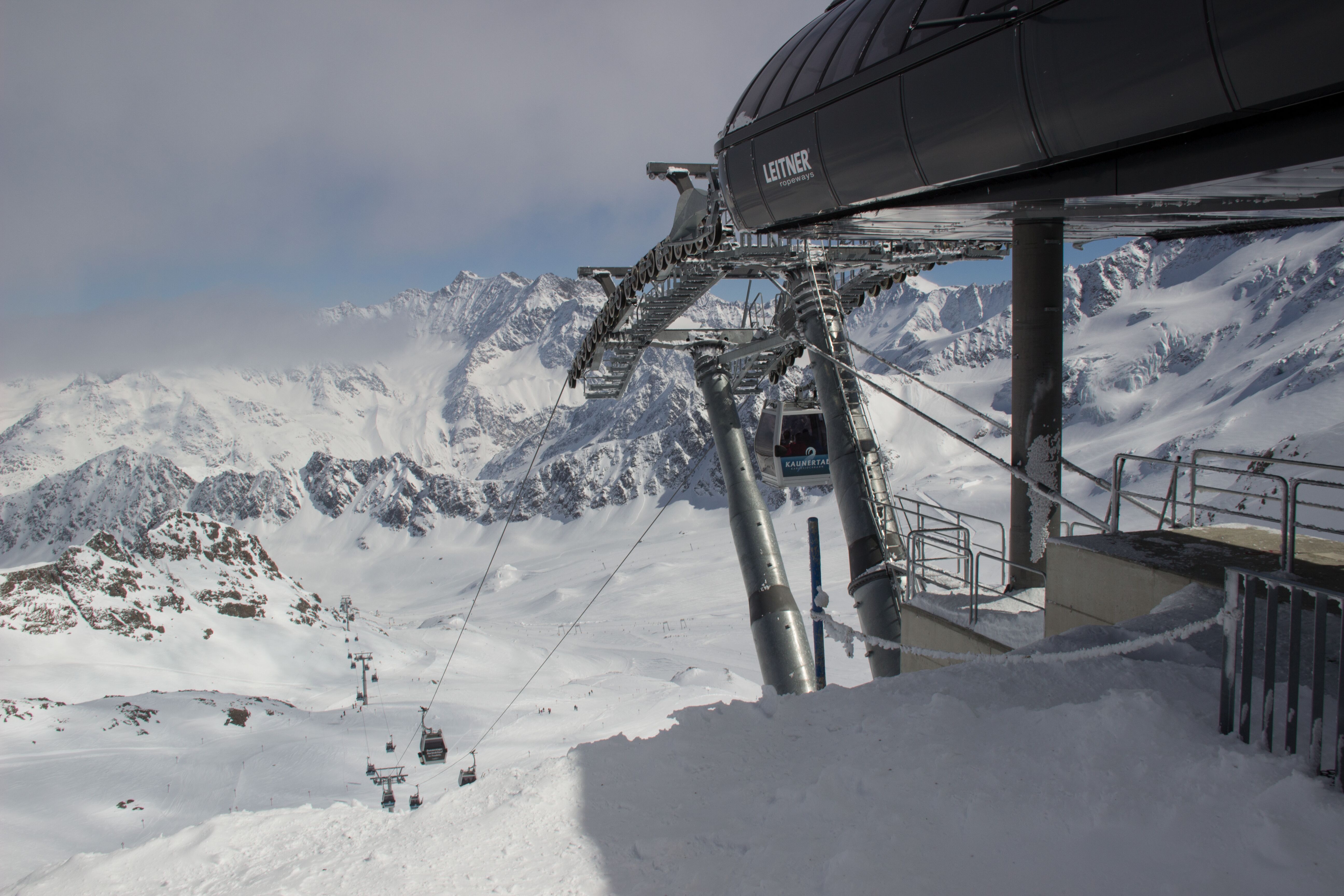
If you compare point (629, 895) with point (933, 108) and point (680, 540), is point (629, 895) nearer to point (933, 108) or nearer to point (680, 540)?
point (933, 108)

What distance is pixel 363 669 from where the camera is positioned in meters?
57.2

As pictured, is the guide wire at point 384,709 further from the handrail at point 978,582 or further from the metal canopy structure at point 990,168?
the handrail at point 978,582

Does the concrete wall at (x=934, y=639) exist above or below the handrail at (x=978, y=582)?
below

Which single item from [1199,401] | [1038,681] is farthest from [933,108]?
[1199,401]

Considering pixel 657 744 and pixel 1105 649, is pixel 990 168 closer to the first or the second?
pixel 1105 649

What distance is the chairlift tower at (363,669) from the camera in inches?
2184

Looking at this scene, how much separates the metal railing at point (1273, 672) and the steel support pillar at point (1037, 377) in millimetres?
4635

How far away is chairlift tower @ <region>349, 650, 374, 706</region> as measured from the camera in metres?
55.5

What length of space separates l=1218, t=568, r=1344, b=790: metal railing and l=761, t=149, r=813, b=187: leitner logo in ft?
14.1

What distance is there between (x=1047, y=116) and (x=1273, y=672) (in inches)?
126

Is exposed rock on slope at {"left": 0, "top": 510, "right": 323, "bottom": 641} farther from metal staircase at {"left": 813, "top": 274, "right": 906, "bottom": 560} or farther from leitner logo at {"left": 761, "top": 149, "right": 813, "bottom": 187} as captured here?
leitner logo at {"left": 761, "top": 149, "right": 813, "bottom": 187}

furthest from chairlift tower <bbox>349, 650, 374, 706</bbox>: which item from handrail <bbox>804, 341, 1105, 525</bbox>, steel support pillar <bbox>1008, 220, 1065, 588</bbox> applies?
steel support pillar <bbox>1008, 220, 1065, 588</bbox>

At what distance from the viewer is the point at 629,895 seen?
3789 mm

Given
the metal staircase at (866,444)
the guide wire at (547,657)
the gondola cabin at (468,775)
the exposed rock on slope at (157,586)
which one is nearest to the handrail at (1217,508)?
the metal staircase at (866,444)
